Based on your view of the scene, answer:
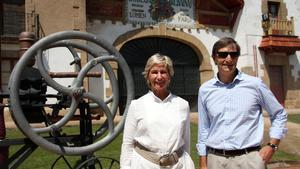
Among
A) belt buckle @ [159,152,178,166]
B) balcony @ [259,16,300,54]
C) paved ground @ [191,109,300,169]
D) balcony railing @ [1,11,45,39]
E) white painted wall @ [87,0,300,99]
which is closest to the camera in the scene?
belt buckle @ [159,152,178,166]

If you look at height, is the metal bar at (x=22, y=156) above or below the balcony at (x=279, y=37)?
below

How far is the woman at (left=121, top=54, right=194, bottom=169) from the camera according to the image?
2.70 meters

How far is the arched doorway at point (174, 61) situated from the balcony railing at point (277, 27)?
3.22m

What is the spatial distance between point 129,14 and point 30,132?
1103 cm

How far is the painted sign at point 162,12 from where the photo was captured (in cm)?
1431

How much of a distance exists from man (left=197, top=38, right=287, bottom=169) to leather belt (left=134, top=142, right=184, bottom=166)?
0.37m

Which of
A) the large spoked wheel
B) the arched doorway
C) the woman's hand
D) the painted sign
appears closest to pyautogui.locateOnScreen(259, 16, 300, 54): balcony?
the arched doorway

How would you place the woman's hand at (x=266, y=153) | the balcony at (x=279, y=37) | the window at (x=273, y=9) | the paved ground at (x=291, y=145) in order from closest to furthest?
the woman's hand at (x=266, y=153) → the paved ground at (x=291, y=145) → the balcony at (x=279, y=37) → the window at (x=273, y=9)

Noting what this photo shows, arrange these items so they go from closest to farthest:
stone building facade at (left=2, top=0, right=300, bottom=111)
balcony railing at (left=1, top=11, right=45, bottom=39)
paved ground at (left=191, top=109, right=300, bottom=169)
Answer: paved ground at (left=191, top=109, right=300, bottom=169)
balcony railing at (left=1, top=11, right=45, bottom=39)
stone building facade at (left=2, top=0, right=300, bottom=111)

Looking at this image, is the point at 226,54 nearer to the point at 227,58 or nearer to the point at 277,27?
the point at 227,58

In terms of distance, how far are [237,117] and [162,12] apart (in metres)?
12.3

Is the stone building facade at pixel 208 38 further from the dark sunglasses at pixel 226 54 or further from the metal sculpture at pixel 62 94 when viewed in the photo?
the dark sunglasses at pixel 226 54

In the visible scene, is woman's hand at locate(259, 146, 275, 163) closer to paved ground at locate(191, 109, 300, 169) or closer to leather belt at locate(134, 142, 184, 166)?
leather belt at locate(134, 142, 184, 166)

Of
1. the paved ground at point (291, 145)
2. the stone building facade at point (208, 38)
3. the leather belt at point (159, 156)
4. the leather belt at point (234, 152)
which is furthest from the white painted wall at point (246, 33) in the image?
the leather belt at point (159, 156)
